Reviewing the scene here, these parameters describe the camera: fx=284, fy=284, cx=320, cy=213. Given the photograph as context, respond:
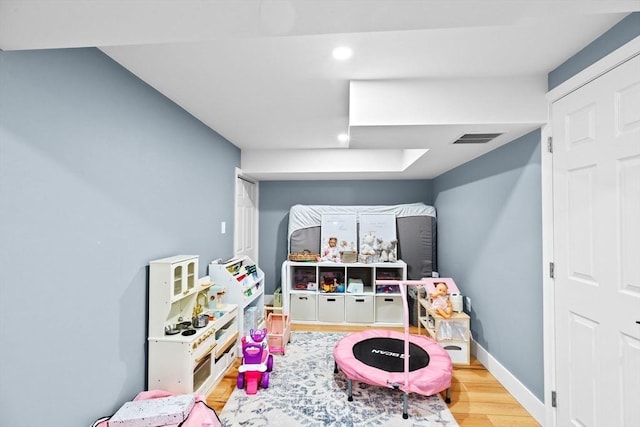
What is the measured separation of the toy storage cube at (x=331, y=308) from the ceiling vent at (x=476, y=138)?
256 cm

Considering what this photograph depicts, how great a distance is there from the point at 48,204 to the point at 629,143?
2.76 m

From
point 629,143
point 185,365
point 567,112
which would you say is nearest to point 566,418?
point 629,143

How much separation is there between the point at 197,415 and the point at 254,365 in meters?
0.70

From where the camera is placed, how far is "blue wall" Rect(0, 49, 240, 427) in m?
1.20

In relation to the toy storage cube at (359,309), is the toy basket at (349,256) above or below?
above

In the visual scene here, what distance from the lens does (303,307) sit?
4.02 m

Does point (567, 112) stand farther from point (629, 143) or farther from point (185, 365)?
point (185, 365)

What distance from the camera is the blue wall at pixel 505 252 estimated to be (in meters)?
2.05

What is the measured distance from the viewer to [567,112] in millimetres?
1709

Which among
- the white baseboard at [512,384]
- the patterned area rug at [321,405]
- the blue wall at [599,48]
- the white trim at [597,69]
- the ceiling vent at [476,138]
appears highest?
the blue wall at [599,48]

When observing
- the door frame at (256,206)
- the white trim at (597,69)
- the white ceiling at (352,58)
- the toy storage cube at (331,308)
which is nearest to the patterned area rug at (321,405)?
the toy storage cube at (331,308)

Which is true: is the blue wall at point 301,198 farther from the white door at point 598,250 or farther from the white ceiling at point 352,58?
the white door at point 598,250

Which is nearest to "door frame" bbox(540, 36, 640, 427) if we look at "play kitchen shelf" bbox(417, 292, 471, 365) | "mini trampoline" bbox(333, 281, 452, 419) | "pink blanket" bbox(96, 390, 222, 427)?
"mini trampoline" bbox(333, 281, 452, 419)

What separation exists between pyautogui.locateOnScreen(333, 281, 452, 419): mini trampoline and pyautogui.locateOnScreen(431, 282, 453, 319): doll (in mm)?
342
